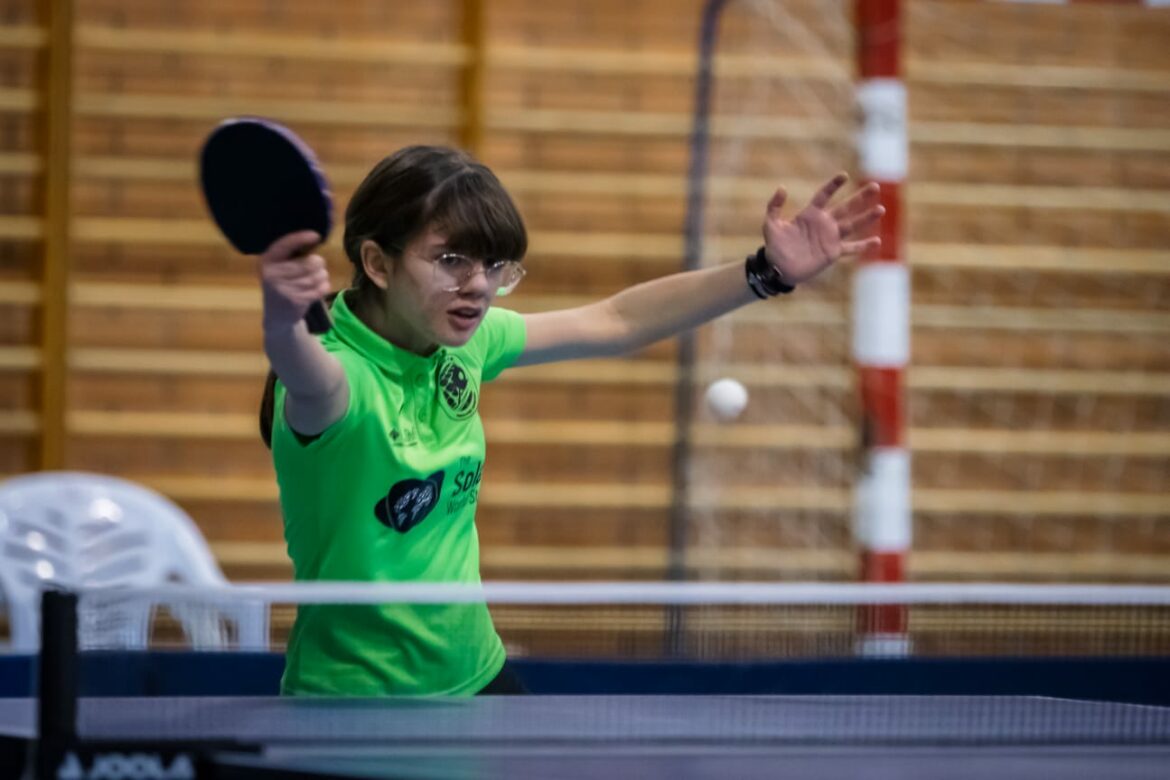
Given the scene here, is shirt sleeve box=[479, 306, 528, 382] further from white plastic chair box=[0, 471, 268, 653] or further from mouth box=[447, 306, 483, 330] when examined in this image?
white plastic chair box=[0, 471, 268, 653]

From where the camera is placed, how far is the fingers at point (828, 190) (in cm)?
283

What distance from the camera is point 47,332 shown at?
7230mm

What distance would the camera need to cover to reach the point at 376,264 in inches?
101

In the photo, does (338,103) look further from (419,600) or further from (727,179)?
(419,600)

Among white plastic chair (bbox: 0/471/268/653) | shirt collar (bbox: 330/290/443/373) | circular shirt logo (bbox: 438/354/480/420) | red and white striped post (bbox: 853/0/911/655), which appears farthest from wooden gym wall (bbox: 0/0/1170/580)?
shirt collar (bbox: 330/290/443/373)

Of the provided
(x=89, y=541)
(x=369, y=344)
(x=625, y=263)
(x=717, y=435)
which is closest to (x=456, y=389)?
(x=369, y=344)

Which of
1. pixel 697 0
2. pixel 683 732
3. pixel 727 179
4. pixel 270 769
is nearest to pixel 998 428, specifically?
pixel 727 179

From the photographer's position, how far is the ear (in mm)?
2566

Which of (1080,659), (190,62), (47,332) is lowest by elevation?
(1080,659)

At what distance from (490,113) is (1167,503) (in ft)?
10.8

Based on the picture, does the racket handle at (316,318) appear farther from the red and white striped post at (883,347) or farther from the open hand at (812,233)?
the red and white striped post at (883,347)

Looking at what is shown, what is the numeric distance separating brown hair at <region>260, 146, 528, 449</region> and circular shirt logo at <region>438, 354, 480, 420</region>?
216 millimetres

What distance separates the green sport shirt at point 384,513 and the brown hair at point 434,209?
0.41 feet

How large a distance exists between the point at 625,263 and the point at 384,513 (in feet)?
16.9
